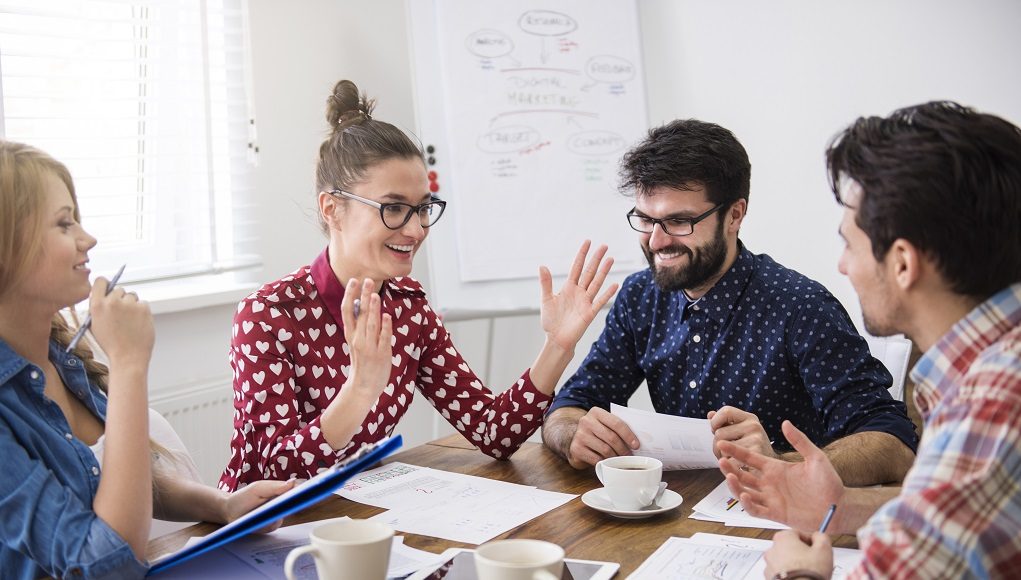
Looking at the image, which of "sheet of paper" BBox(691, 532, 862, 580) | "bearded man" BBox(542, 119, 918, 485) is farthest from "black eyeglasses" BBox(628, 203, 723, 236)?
"sheet of paper" BBox(691, 532, 862, 580)

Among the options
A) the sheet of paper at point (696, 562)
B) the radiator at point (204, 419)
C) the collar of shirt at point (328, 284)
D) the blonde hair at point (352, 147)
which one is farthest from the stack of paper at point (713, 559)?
the radiator at point (204, 419)

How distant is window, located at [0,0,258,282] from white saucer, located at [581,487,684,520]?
1.75 m

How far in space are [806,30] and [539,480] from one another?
2365 mm

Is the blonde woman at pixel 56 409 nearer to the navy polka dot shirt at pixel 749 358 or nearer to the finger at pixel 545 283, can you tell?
the finger at pixel 545 283

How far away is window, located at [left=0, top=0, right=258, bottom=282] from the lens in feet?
8.10

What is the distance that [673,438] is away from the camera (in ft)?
5.06

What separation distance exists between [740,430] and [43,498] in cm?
102

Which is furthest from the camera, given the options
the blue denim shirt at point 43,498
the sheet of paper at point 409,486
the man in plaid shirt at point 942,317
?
the sheet of paper at point 409,486

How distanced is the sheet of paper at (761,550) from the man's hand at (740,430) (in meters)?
0.24

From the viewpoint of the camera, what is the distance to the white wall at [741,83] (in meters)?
3.00

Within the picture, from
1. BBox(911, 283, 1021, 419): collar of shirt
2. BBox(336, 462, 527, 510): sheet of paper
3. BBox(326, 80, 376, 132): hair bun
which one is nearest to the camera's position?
BBox(911, 283, 1021, 419): collar of shirt

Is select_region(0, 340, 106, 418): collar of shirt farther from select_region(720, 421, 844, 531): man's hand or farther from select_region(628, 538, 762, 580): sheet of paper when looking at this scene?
select_region(720, 421, 844, 531): man's hand

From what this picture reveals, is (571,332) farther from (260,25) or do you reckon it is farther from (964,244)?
(260,25)

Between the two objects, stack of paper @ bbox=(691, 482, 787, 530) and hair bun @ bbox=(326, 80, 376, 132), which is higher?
hair bun @ bbox=(326, 80, 376, 132)
